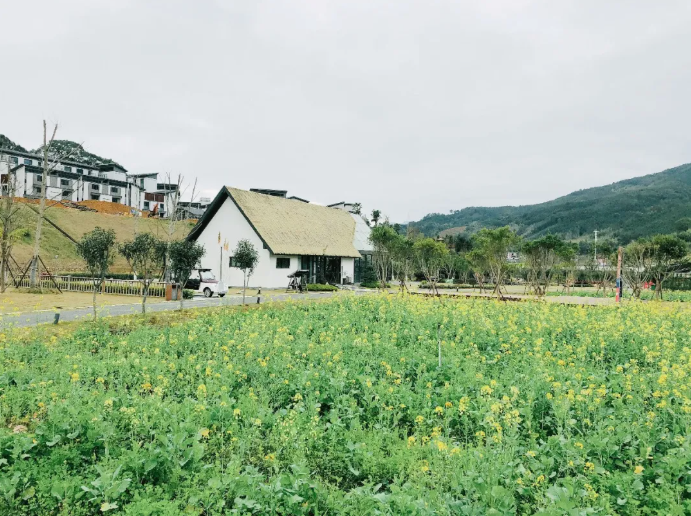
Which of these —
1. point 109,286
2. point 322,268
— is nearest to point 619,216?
point 322,268

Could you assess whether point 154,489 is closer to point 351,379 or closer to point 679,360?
point 351,379

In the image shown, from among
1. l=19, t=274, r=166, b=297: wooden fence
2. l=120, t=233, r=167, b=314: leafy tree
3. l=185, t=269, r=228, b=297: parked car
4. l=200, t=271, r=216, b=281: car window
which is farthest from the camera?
l=200, t=271, r=216, b=281: car window

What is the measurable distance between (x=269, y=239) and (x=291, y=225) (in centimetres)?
458

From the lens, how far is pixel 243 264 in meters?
21.2

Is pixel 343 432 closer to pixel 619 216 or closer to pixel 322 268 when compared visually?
pixel 322 268

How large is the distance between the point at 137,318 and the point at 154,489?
34.7 feet

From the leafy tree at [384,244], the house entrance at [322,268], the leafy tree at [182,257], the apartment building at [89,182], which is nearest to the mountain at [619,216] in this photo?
the leafy tree at [384,244]

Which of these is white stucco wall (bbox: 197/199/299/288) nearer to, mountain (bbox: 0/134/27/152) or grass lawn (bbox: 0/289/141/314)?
grass lawn (bbox: 0/289/141/314)

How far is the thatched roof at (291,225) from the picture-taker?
33.2 meters

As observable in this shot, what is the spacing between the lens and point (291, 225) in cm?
3672

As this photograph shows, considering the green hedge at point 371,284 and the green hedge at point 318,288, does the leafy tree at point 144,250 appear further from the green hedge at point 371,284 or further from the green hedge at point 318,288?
the green hedge at point 371,284

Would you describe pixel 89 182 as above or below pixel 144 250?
above

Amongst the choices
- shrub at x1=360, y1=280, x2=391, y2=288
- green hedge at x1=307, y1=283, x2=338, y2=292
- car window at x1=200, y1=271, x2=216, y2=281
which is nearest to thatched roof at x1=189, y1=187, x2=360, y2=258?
shrub at x1=360, y1=280, x2=391, y2=288

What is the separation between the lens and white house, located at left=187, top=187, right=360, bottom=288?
32.6 metres
